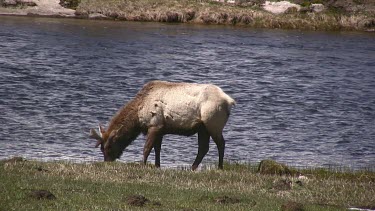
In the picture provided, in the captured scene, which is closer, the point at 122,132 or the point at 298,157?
the point at 122,132

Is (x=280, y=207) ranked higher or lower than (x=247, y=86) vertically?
higher

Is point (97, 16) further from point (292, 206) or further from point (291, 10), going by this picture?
point (292, 206)

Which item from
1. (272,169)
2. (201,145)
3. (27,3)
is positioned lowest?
(27,3)

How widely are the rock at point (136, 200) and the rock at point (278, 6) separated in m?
50.1

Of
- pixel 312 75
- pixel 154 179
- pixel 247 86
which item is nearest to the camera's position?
pixel 154 179

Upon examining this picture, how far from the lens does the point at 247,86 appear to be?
4250 cm

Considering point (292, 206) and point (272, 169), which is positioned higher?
point (292, 206)

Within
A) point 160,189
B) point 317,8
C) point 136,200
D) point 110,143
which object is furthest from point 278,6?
point 136,200

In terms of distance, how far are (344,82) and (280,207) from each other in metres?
29.2

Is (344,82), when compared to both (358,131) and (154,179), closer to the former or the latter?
(358,131)

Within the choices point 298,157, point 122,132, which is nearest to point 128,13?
point 298,157

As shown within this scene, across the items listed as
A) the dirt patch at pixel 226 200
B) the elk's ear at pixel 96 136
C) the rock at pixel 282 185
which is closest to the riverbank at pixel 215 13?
the elk's ear at pixel 96 136

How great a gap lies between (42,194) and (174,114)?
791cm

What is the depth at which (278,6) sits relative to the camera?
211 feet
